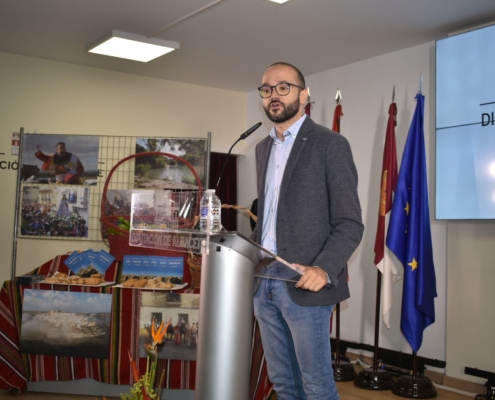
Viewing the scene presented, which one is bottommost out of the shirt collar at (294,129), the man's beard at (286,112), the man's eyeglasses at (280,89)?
the shirt collar at (294,129)

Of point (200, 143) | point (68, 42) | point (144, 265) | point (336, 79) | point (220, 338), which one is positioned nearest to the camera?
point (220, 338)

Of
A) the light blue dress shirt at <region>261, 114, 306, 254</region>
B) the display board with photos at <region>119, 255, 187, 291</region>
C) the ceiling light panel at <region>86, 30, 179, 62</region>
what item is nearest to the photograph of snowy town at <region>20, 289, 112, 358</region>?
the display board with photos at <region>119, 255, 187, 291</region>

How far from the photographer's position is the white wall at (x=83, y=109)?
558 centimetres

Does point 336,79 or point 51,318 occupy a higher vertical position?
point 336,79

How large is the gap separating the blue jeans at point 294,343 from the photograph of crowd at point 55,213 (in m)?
2.85

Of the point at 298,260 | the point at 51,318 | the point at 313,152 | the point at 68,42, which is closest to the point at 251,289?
the point at 298,260

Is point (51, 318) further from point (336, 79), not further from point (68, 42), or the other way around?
point (336, 79)

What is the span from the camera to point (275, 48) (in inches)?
206

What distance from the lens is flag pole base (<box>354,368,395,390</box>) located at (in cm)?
439

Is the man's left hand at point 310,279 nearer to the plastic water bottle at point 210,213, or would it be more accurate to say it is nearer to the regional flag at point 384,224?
the plastic water bottle at point 210,213

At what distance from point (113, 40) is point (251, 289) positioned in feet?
12.0

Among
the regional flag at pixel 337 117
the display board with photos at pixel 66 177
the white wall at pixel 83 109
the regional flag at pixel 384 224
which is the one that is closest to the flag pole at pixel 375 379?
the regional flag at pixel 384 224

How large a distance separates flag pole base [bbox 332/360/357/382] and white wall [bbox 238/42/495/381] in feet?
1.56

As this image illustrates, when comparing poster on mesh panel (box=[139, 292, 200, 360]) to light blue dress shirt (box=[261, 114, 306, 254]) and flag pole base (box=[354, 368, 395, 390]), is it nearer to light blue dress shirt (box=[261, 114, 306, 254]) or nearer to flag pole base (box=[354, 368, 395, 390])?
light blue dress shirt (box=[261, 114, 306, 254])
